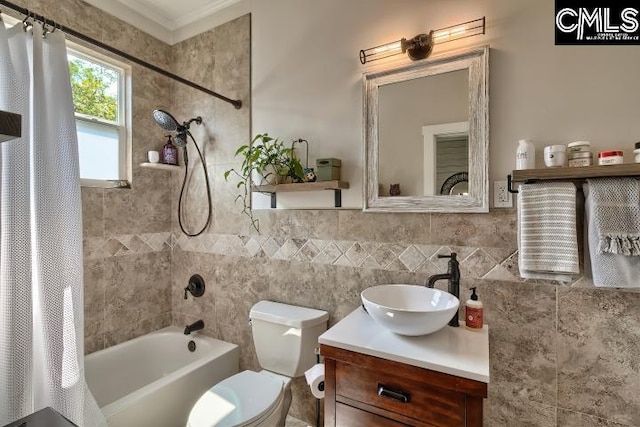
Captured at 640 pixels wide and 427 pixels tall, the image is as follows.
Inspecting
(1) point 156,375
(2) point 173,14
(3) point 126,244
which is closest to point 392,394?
(1) point 156,375

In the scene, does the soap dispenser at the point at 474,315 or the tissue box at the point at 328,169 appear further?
the tissue box at the point at 328,169

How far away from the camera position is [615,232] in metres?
1.08

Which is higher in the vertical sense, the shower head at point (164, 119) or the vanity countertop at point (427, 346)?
the shower head at point (164, 119)

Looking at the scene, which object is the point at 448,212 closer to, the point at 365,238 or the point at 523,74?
the point at 365,238

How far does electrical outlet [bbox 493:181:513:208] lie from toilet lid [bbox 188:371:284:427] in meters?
1.39

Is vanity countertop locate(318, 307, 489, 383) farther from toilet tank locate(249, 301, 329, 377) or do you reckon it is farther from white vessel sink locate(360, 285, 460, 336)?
toilet tank locate(249, 301, 329, 377)

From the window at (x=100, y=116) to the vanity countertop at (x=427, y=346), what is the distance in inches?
77.6

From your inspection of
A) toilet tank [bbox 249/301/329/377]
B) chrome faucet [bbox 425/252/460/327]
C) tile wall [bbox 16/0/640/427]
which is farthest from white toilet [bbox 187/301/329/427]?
chrome faucet [bbox 425/252/460/327]

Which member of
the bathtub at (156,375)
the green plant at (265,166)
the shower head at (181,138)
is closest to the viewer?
the bathtub at (156,375)

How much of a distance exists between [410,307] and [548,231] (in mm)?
648

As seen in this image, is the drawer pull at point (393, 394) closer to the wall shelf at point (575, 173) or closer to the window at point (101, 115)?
the wall shelf at point (575, 173)

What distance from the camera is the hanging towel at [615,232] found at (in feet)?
3.49

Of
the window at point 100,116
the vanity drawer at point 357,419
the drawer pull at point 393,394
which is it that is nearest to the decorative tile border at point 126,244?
the window at point 100,116

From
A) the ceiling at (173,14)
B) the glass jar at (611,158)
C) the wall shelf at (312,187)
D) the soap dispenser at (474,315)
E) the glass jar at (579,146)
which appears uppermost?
the ceiling at (173,14)
